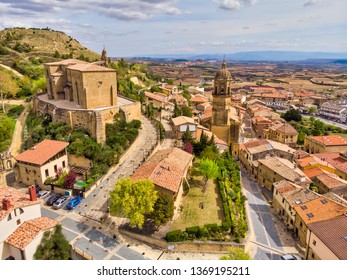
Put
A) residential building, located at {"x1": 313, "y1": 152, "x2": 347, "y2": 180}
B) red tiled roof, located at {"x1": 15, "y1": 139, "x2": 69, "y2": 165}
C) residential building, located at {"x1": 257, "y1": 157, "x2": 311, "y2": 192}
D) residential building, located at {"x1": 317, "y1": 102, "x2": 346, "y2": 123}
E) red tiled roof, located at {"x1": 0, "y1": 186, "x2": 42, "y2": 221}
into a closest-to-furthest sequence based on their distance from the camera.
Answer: red tiled roof, located at {"x1": 0, "y1": 186, "x2": 42, "y2": 221}, red tiled roof, located at {"x1": 15, "y1": 139, "x2": 69, "y2": 165}, residential building, located at {"x1": 257, "y1": 157, "x2": 311, "y2": 192}, residential building, located at {"x1": 313, "y1": 152, "x2": 347, "y2": 180}, residential building, located at {"x1": 317, "y1": 102, "x2": 346, "y2": 123}

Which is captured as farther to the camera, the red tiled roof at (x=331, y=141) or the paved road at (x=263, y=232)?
the red tiled roof at (x=331, y=141)

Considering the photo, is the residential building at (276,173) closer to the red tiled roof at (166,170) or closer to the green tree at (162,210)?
the red tiled roof at (166,170)

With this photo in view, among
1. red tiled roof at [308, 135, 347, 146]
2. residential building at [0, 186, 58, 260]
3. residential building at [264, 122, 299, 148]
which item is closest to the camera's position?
residential building at [0, 186, 58, 260]

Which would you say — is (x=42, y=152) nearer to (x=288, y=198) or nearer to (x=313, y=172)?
(x=288, y=198)

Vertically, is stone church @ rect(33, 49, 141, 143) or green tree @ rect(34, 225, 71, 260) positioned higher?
stone church @ rect(33, 49, 141, 143)

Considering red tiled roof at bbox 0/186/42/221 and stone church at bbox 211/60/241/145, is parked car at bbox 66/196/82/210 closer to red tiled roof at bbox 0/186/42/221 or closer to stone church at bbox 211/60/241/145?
red tiled roof at bbox 0/186/42/221

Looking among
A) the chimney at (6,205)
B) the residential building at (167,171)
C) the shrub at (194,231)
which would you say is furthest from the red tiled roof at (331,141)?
the chimney at (6,205)

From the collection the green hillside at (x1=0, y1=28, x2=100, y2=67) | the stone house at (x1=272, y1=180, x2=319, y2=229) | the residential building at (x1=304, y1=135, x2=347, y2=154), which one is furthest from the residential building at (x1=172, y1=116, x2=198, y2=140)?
the green hillside at (x1=0, y1=28, x2=100, y2=67)
